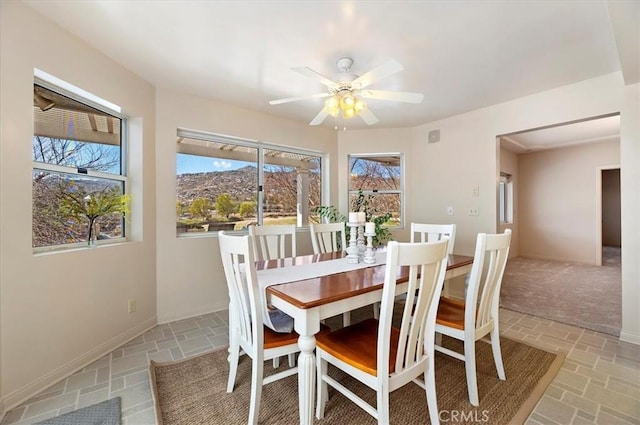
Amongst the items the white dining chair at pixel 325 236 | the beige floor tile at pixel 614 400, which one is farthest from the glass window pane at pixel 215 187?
the beige floor tile at pixel 614 400

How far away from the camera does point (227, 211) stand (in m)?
3.43

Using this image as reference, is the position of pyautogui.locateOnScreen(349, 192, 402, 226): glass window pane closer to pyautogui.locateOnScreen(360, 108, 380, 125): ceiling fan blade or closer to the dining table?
pyautogui.locateOnScreen(360, 108, 380, 125): ceiling fan blade

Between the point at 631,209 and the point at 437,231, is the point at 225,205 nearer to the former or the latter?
the point at 437,231

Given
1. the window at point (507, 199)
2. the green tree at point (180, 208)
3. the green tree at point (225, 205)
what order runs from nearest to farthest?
the green tree at point (180, 208) < the green tree at point (225, 205) < the window at point (507, 199)

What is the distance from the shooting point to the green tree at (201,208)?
3197 mm

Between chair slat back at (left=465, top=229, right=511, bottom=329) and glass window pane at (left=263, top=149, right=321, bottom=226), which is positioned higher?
glass window pane at (left=263, top=149, right=321, bottom=226)

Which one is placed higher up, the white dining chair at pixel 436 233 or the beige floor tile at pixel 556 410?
the white dining chair at pixel 436 233

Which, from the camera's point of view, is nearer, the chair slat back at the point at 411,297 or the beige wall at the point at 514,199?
the chair slat back at the point at 411,297

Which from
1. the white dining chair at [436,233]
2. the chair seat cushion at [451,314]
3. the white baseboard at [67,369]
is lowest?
the white baseboard at [67,369]

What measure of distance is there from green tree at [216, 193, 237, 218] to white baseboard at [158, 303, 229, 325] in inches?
42.1

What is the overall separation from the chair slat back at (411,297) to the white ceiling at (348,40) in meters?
1.47

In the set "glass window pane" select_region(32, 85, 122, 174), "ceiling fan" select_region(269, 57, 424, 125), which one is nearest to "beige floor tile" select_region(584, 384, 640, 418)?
"ceiling fan" select_region(269, 57, 424, 125)

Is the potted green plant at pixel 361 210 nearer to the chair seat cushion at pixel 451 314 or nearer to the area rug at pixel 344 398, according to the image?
the chair seat cushion at pixel 451 314

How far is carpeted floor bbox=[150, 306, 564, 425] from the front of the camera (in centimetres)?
156
